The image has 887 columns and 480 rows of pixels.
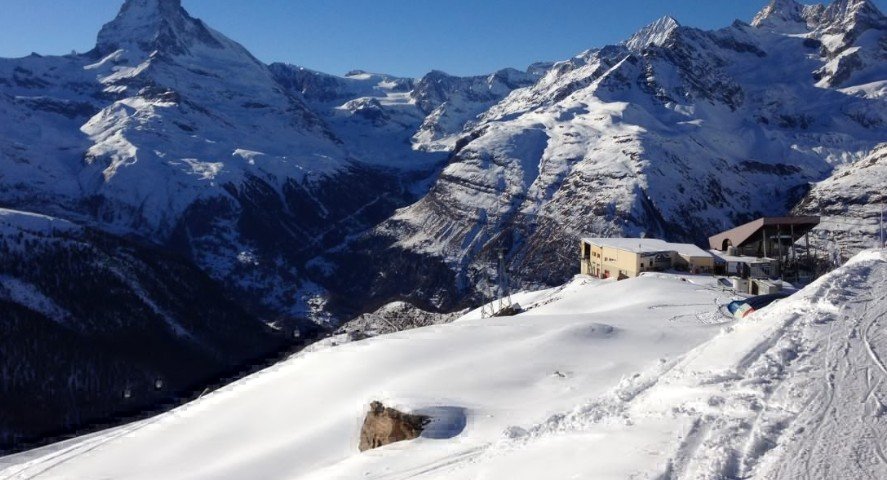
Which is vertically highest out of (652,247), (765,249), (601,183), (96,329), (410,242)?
(601,183)

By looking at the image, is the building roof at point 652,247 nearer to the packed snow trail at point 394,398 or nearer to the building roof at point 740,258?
the building roof at point 740,258

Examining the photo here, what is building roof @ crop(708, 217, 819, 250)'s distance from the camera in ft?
198

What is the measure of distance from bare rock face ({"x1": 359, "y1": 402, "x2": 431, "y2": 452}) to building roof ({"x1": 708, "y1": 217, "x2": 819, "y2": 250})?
46.0 metres

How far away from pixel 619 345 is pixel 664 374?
1111 cm

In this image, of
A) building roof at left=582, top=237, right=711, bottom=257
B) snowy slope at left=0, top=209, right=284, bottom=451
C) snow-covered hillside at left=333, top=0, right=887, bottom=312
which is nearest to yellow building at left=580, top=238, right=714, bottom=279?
building roof at left=582, top=237, right=711, bottom=257

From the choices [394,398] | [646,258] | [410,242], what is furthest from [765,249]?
[410,242]

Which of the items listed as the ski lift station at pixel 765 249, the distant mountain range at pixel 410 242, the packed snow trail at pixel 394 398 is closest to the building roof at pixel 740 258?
the ski lift station at pixel 765 249

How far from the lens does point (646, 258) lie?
64.2 meters

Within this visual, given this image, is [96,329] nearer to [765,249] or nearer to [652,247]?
[652,247]

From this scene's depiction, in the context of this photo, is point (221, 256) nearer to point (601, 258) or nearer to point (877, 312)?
point (601, 258)

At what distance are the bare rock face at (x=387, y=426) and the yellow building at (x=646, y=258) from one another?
41.7m

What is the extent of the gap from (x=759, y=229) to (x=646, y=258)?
10.1 m

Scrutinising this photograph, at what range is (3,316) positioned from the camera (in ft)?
327

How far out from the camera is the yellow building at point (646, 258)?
208 feet
